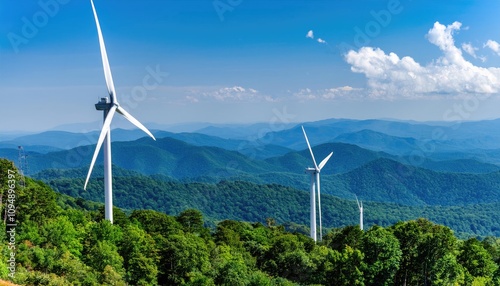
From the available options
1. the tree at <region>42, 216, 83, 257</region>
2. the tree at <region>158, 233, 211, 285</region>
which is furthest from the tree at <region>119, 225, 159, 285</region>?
the tree at <region>42, 216, 83, 257</region>

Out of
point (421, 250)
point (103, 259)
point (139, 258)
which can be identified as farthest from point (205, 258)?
point (421, 250)

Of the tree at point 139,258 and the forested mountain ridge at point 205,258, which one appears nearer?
Answer: the forested mountain ridge at point 205,258

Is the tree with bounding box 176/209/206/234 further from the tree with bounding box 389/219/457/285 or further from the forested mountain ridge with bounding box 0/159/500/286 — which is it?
the tree with bounding box 389/219/457/285

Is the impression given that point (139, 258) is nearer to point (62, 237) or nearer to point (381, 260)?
point (62, 237)

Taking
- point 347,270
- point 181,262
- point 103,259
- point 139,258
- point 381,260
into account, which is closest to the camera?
point 103,259

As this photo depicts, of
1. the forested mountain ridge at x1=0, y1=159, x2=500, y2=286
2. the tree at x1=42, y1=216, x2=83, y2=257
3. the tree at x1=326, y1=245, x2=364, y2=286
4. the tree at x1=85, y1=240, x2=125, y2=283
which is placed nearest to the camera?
the tree at x1=85, y1=240, x2=125, y2=283

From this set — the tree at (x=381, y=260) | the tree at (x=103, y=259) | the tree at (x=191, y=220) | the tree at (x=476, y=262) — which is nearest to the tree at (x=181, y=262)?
the tree at (x=103, y=259)

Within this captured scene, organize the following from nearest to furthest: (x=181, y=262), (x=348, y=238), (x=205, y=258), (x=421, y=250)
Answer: (x=181, y=262) < (x=205, y=258) < (x=421, y=250) < (x=348, y=238)

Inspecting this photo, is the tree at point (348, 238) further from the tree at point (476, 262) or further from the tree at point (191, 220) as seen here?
the tree at point (191, 220)

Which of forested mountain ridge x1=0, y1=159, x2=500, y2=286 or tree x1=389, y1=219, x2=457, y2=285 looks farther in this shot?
tree x1=389, y1=219, x2=457, y2=285

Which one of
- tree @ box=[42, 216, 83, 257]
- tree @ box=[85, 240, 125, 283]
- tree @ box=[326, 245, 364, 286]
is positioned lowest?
tree @ box=[326, 245, 364, 286]

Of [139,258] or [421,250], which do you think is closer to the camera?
[139,258]

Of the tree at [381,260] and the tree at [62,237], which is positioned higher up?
the tree at [62,237]

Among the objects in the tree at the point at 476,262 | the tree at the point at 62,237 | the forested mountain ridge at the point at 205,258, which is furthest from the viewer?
the tree at the point at 476,262
